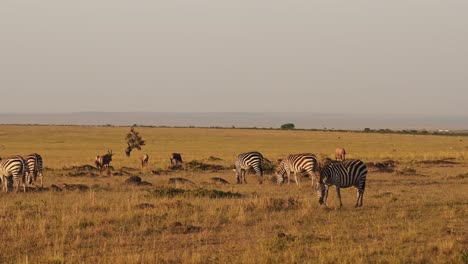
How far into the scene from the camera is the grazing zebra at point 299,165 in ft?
84.5

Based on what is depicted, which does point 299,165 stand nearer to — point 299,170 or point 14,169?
point 299,170

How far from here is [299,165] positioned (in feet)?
86.7

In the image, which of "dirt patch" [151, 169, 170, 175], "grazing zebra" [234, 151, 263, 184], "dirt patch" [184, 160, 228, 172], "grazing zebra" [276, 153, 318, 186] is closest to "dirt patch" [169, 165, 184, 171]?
"dirt patch" [184, 160, 228, 172]

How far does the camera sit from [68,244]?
12.6 meters

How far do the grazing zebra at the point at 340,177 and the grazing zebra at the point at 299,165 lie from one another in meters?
6.78

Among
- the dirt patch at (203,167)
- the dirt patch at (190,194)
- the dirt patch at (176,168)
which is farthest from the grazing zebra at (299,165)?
the dirt patch at (176,168)

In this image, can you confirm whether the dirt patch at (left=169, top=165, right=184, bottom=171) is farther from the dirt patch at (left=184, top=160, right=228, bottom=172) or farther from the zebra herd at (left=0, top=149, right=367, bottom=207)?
the zebra herd at (left=0, top=149, right=367, bottom=207)

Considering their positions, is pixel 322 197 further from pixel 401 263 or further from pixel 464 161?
pixel 464 161

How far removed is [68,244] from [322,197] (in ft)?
26.2

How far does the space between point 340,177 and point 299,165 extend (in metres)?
8.23

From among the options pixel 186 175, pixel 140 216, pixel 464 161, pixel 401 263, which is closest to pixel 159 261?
pixel 401 263

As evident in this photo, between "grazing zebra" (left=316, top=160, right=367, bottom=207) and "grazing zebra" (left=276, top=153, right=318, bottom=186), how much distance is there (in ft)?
22.2

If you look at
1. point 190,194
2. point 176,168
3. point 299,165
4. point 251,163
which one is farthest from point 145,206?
point 176,168

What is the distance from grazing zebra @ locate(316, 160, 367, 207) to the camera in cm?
1800
